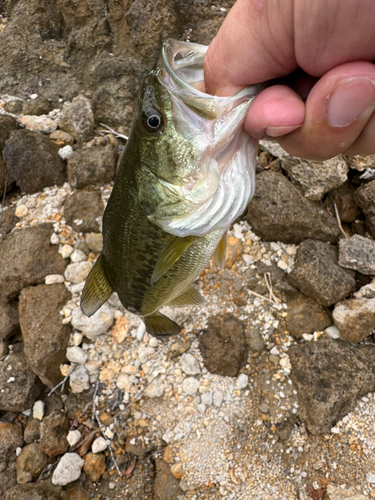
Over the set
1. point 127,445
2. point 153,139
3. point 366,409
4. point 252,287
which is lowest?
point 127,445

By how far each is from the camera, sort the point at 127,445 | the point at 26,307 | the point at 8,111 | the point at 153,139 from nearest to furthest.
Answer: the point at 153,139 → the point at 127,445 → the point at 26,307 → the point at 8,111

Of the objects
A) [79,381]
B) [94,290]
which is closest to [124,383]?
[79,381]

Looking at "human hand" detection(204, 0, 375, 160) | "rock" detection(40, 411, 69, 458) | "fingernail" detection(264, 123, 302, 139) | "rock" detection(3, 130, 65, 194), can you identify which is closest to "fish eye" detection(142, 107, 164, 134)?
"human hand" detection(204, 0, 375, 160)

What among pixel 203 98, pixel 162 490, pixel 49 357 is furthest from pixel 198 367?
pixel 203 98

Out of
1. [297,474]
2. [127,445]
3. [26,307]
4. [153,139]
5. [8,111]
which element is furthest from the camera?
[8,111]

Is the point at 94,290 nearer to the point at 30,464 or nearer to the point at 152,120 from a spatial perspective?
the point at 152,120

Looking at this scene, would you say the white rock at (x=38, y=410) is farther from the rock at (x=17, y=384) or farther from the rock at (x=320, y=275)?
the rock at (x=320, y=275)

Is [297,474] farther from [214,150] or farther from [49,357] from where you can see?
[214,150]
